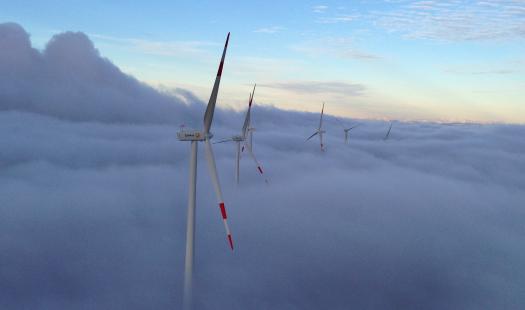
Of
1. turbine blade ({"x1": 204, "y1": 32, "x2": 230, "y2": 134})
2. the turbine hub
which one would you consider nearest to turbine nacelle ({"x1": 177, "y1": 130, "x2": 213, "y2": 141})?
turbine blade ({"x1": 204, "y1": 32, "x2": 230, "y2": 134})

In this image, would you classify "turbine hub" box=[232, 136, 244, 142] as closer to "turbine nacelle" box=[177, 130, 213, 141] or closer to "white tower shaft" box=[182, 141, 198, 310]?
"white tower shaft" box=[182, 141, 198, 310]

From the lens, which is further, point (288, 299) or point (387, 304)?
point (387, 304)

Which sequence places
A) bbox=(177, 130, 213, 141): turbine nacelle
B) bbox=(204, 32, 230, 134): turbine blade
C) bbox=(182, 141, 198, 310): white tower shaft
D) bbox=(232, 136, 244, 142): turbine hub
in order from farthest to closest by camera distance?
bbox=(232, 136, 244, 142): turbine hub
bbox=(177, 130, 213, 141): turbine nacelle
bbox=(182, 141, 198, 310): white tower shaft
bbox=(204, 32, 230, 134): turbine blade

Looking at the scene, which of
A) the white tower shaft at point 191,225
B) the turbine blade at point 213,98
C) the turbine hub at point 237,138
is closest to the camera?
the turbine blade at point 213,98

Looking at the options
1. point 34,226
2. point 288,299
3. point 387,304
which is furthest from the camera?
point 34,226

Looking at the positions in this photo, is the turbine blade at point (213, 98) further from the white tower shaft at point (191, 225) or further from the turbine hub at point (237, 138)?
the turbine hub at point (237, 138)

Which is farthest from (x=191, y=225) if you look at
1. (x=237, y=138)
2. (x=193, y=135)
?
(x=237, y=138)

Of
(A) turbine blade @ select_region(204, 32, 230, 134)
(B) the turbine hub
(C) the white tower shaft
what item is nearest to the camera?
(A) turbine blade @ select_region(204, 32, 230, 134)

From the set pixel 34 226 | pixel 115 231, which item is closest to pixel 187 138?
pixel 115 231

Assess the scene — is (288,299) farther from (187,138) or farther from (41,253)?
(41,253)

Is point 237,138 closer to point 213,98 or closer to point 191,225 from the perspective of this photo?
point 191,225

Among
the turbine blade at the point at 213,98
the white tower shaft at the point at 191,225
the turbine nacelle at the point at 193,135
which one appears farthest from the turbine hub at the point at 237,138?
the turbine blade at the point at 213,98
